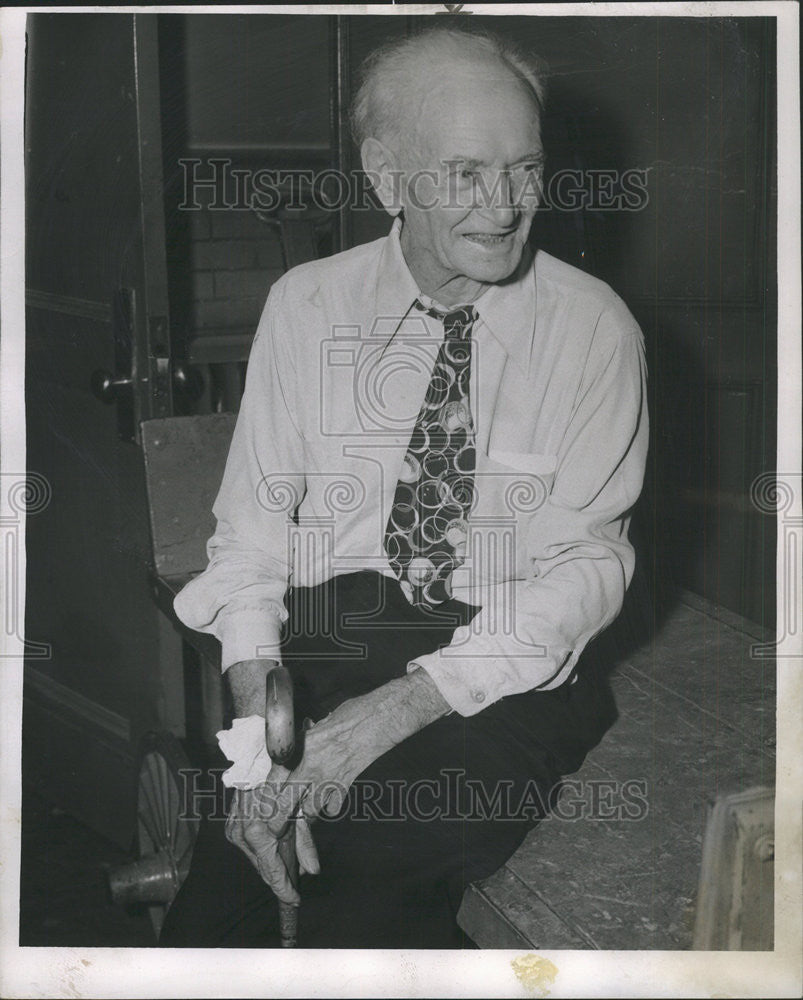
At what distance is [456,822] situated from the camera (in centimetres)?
137

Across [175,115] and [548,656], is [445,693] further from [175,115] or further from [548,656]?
[175,115]

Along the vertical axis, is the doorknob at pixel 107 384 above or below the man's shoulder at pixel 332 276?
below

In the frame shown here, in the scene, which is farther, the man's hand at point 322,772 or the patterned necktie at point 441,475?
the patterned necktie at point 441,475

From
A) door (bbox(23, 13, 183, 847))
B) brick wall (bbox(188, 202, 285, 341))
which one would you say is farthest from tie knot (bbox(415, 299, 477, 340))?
door (bbox(23, 13, 183, 847))

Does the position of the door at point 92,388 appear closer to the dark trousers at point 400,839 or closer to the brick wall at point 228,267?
the brick wall at point 228,267

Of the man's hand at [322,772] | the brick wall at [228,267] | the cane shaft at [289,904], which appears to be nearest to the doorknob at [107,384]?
the brick wall at [228,267]

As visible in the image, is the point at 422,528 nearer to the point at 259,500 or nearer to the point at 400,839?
the point at 259,500

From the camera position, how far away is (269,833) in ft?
4.24

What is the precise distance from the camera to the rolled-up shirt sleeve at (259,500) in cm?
142

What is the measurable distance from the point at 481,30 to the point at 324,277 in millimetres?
373

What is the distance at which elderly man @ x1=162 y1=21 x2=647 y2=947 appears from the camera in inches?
51.6

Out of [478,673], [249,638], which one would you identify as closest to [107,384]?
[249,638]

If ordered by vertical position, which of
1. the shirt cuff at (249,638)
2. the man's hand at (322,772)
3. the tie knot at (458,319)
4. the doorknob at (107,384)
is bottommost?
the man's hand at (322,772)

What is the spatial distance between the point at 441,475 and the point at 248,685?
0.37 m
